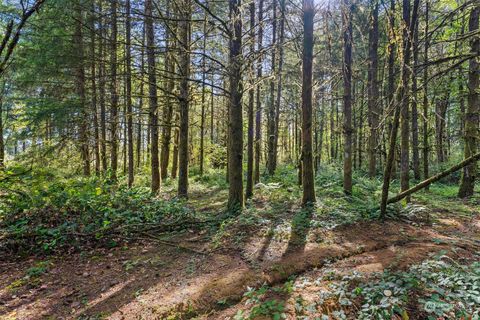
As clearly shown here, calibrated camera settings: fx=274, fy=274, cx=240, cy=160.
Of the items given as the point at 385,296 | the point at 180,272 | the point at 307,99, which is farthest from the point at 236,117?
the point at 385,296

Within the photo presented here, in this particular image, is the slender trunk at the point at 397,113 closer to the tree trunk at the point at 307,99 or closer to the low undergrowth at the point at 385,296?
the tree trunk at the point at 307,99

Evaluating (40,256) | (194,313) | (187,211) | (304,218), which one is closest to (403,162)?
(304,218)

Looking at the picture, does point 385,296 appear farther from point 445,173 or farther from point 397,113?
point 397,113

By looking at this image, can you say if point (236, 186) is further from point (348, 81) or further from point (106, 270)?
point (348, 81)

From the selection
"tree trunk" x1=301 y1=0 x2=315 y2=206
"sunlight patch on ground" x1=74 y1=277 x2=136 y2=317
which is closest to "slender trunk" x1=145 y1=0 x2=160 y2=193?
"tree trunk" x1=301 y1=0 x2=315 y2=206

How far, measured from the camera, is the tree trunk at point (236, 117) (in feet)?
23.1

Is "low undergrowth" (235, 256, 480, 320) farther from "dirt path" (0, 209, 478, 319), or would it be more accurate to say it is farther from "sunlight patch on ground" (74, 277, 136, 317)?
"sunlight patch on ground" (74, 277, 136, 317)

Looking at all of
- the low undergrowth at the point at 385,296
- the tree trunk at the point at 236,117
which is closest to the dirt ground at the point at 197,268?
the low undergrowth at the point at 385,296

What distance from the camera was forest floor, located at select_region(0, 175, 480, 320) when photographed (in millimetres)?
3480

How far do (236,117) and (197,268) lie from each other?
160 inches

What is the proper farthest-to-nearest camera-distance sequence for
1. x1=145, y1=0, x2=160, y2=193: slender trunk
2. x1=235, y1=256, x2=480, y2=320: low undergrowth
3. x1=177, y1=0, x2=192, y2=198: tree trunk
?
1. x1=145, y1=0, x2=160, y2=193: slender trunk
2. x1=177, y1=0, x2=192, y2=198: tree trunk
3. x1=235, y1=256, x2=480, y2=320: low undergrowth

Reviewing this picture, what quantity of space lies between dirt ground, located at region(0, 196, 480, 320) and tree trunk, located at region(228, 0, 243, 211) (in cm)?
184

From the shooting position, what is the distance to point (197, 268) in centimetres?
459

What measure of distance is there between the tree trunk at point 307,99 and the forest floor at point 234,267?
921 mm
